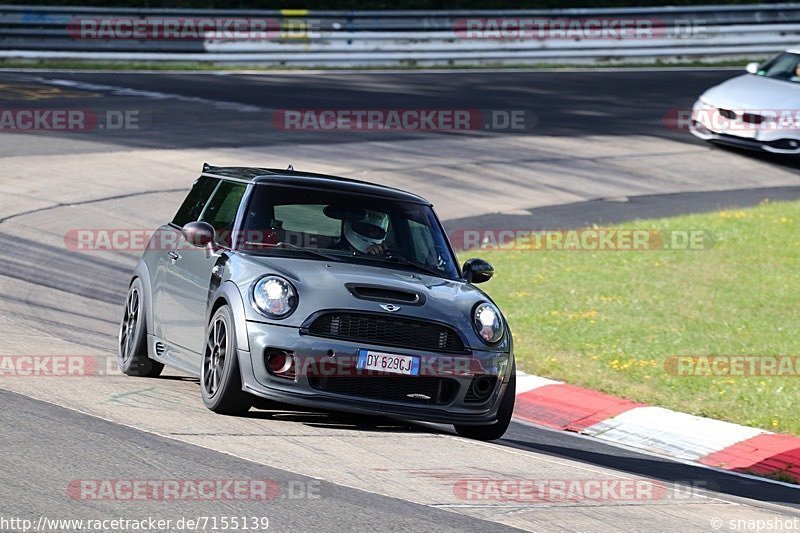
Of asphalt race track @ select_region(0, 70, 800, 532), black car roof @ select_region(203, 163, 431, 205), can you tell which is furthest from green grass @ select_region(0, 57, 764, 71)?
black car roof @ select_region(203, 163, 431, 205)

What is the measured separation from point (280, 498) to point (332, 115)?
17.5 m

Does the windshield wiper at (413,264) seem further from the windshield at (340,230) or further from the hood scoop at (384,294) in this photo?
the hood scoop at (384,294)

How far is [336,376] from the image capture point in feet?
25.7

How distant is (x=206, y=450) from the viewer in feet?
23.4

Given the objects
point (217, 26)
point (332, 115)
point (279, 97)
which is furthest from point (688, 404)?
point (217, 26)

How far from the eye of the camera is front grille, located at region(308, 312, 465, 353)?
780 cm

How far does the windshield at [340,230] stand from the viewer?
8.70m

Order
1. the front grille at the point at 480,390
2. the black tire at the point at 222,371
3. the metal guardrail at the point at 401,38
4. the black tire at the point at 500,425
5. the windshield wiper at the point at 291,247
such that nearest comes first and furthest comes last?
1. the black tire at the point at 222,371
2. the front grille at the point at 480,390
3. the black tire at the point at 500,425
4. the windshield wiper at the point at 291,247
5. the metal guardrail at the point at 401,38

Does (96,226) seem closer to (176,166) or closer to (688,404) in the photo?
(176,166)

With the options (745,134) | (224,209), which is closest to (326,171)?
(745,134)

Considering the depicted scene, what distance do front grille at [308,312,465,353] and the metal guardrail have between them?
21.1 metres

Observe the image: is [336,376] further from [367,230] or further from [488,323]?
[367,230]

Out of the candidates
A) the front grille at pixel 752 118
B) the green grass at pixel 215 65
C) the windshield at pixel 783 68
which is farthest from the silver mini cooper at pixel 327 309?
the green grass at pixel 215 65

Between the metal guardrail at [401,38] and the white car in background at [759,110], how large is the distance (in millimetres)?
Result: 8565
